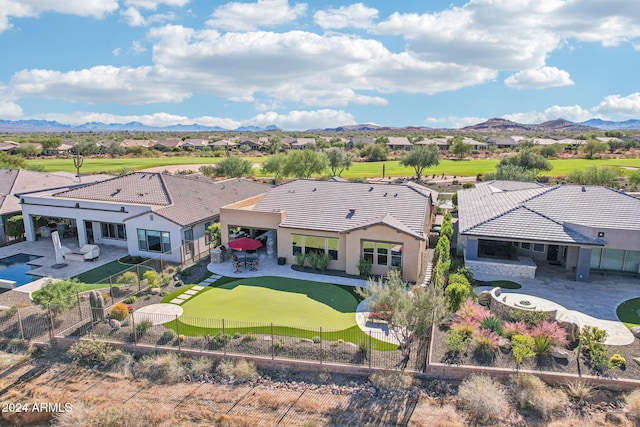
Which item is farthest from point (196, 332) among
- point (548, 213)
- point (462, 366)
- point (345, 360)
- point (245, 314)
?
point (548, 213)

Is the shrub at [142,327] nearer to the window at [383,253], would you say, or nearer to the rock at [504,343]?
the window at [383,253]

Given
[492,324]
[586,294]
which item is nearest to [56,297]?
[492,324]

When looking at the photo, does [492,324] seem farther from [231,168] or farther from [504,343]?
[231,168]

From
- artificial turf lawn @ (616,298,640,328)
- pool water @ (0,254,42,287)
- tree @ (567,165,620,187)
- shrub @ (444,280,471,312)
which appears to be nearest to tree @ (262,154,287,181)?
pool water @ (0,254,42,287)

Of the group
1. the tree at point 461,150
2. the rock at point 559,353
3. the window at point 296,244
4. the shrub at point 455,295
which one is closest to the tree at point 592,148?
the tree at point 461,150

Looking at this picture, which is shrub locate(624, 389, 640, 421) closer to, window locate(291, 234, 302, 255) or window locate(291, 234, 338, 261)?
window locate(291, 234, 338, 261)

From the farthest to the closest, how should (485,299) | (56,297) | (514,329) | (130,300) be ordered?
(130,300)
(485,299)
(56,297)
(514,329)
